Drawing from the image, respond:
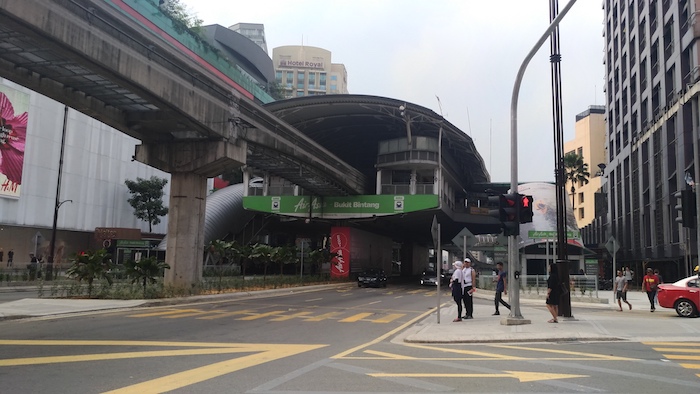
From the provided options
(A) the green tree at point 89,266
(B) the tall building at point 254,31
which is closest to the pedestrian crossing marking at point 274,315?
(A) the green tree at point 89,266

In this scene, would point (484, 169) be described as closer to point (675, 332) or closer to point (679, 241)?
point (679, 241)

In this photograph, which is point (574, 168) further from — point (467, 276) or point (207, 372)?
point (207, 372)

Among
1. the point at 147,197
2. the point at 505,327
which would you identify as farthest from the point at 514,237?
the point at 147,197

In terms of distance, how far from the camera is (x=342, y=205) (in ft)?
165

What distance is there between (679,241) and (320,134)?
32740 millimetres

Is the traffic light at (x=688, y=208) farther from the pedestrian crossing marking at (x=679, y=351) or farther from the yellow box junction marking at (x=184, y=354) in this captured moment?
the yellow box junction marking at (x=184, y=354)

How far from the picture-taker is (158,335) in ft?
39.0

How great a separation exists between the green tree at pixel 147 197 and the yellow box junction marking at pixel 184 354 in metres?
55.3

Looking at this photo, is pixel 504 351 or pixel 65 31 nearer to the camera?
pixel 504 351

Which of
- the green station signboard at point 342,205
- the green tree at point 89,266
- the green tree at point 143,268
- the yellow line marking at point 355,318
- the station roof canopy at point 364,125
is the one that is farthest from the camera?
the green station signboard at point 342,205

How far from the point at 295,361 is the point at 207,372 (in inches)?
65.2

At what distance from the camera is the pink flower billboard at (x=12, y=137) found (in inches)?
1786

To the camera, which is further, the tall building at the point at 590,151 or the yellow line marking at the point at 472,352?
the tall building at the point at 590,151

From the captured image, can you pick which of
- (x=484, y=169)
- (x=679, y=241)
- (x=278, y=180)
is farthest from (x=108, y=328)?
(x=484, y=169)
